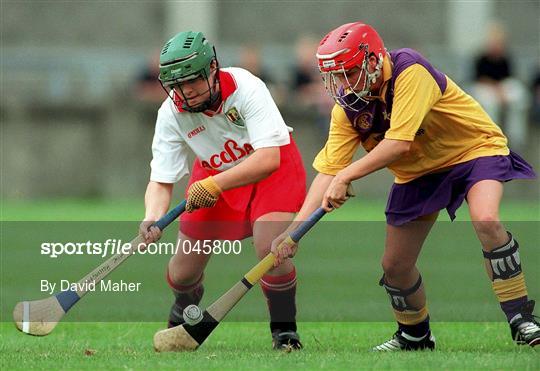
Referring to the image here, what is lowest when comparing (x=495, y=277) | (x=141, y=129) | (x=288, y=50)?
(x=288, y=50)

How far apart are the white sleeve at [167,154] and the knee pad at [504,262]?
5.73 feet

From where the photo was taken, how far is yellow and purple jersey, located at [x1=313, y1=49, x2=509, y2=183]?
21.5 feet

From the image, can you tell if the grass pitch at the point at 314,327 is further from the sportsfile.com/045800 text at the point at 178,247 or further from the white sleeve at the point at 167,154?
the white sleeve at the point at 167,154

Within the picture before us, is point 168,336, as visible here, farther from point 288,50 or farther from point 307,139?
point 288,50

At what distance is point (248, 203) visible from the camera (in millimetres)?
7199

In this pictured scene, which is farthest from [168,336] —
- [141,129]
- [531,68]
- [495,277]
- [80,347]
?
[531,68]

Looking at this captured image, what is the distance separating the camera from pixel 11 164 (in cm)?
1794

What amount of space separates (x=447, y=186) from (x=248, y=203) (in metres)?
1.11

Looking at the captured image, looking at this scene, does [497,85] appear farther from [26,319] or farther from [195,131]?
[26,319]

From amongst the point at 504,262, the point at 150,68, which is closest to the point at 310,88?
the point at 150,68

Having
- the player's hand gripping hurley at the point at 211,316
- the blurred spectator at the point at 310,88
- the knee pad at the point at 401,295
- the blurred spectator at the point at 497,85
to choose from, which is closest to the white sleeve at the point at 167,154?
the player's hand gripping hurley at the point at 211,316

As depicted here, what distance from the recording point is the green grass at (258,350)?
6.11 m

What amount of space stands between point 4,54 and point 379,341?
16.5 metres

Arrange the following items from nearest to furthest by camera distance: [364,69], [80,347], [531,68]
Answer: [364,69], [80,347], [531,68]
